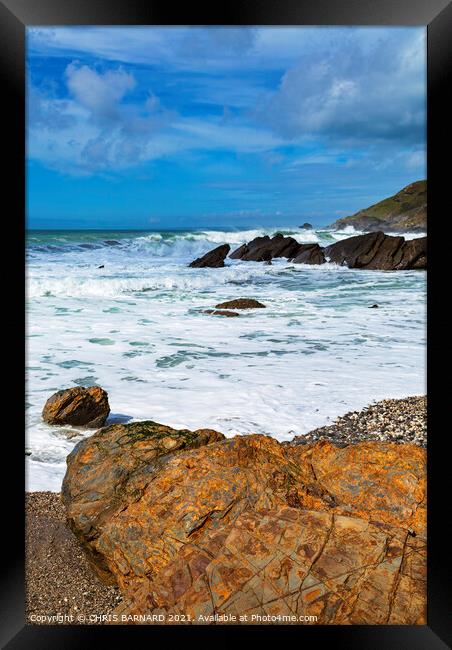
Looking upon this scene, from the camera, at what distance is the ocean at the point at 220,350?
474 centimetres

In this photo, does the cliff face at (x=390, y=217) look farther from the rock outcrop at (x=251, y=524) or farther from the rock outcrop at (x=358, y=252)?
the rock outcrop at (x=251, y=524)

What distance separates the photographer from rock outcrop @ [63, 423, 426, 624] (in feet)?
5.25

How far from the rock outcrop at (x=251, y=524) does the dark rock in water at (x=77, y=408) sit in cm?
177

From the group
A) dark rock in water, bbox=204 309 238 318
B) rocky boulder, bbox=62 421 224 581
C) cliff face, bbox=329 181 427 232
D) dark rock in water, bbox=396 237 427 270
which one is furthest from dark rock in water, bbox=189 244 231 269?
rocky boulder, bbox=62 421 224 581

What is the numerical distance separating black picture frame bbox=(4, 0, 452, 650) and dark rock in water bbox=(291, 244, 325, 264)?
17.9m

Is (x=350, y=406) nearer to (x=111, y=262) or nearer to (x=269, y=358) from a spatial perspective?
(x=269, y=358)

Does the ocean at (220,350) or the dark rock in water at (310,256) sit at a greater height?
the dark rock in water at (310,256)

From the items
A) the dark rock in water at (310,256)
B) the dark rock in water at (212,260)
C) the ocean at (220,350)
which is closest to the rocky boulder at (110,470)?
the ocean at (220,350)

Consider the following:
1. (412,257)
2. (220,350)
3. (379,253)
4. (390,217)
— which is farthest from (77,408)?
(390,217)

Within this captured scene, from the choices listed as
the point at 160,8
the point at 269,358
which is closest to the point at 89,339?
the point at 269,358

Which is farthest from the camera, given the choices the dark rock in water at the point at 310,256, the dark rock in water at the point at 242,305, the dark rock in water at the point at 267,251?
the dark rock in water at the point at 267,251

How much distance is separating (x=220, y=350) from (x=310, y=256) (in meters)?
13.5
